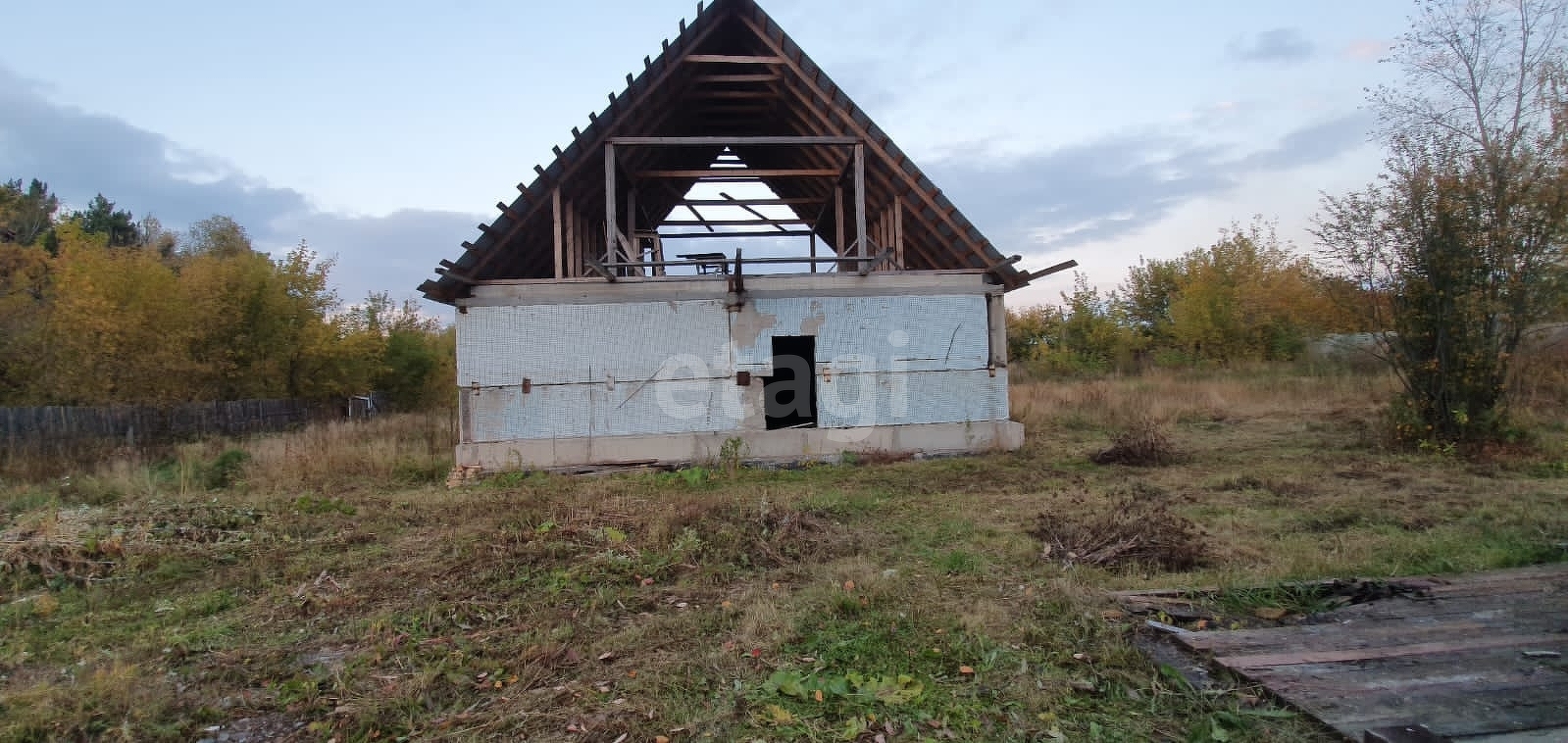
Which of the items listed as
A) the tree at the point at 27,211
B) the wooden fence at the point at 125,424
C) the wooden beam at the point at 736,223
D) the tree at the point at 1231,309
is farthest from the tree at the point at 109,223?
the tree at the point at 1231,309

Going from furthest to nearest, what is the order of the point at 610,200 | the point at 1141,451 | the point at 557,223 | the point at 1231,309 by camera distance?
the point at 1231,309
the point at 557,223
the point at 610,200
the point at 1141,451

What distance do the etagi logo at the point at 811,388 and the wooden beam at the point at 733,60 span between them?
4.55 metres

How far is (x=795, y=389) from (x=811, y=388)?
359 mm

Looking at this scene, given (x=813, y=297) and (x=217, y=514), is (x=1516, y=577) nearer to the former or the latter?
(x=813, y=297)

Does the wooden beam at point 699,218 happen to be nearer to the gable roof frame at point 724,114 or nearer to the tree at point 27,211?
the gable roof frame at point 724,114

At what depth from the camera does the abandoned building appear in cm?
1074

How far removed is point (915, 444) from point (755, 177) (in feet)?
18.2

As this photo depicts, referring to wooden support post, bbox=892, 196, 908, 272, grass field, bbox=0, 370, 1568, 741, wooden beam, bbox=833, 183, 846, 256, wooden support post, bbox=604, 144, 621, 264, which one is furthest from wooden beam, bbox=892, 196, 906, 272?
wooden support post, bbox=604, 144, 621, 264

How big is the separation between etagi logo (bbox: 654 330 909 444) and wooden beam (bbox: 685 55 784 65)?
4.55m

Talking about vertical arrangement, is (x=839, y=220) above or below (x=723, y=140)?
below

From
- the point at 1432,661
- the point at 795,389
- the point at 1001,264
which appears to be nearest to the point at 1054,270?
the point at 1001,264

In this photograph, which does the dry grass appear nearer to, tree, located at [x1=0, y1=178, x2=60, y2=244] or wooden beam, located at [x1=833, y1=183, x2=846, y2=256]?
wooden beam, located at [x1=833, y1=183, x2=846, y2=256]

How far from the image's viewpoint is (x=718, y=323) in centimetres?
1106

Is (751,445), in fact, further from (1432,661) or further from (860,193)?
(1432,661)
